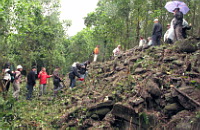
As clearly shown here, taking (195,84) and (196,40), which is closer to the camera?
(195,84)

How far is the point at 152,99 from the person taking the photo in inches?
239

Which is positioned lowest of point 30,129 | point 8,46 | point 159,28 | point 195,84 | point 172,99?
point 30,129

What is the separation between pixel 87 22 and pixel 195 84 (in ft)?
73.5

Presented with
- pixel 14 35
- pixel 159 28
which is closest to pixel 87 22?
pixel 159 28

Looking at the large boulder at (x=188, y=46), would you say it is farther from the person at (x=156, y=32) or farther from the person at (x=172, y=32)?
the person at (x=156, y=32)

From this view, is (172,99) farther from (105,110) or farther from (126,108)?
(105,110)

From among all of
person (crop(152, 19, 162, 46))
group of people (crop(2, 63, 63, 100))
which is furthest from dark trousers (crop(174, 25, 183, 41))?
group of people (crop(2, 63, 63, 100))

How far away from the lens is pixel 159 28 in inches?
407

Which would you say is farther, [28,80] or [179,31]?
[28,80]

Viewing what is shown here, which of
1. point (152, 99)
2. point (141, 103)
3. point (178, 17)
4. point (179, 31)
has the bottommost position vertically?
point (141, 103)

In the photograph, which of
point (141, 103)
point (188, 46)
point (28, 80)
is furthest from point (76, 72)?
point (188, 46)

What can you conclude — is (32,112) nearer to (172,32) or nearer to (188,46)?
(188,46)

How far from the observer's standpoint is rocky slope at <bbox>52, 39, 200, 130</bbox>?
519 centimetres

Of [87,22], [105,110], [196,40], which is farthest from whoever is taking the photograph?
[87,22]
